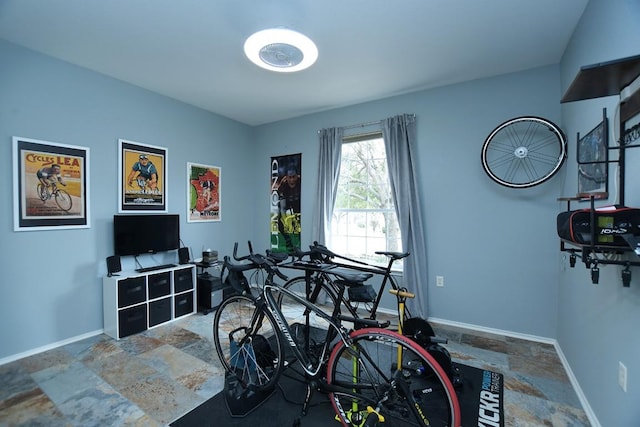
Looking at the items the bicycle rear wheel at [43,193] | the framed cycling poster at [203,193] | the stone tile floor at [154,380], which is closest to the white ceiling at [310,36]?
the framed cycling poster at [203,193]

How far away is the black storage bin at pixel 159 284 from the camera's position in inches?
121

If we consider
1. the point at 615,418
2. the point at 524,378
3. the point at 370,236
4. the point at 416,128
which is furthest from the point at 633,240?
the point at 370,236

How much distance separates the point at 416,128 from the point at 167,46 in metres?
2.68

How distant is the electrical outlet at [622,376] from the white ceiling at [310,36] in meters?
2.28

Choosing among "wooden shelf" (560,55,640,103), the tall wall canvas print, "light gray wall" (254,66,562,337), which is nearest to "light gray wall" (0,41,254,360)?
the tall wall canvas print

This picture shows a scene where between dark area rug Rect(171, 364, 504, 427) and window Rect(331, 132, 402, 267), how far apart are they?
1.71 metres

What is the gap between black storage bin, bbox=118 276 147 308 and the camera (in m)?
2.83

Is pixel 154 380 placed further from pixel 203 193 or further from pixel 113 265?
pixel 203 193

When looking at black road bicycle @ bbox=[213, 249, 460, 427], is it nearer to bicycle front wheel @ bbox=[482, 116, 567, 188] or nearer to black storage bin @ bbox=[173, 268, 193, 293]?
black storage bin @ bbox=[173, 268, 193, 293]

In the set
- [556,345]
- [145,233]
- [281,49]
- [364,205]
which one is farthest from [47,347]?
[556,345]

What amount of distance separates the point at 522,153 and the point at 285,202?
307 cm

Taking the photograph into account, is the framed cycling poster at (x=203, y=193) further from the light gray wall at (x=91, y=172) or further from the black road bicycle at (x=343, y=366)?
the black road bicycle at (x=343, y=366)

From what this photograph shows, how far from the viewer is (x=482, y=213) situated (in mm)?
2967

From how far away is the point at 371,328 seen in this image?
4.89ft
